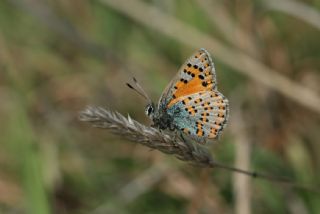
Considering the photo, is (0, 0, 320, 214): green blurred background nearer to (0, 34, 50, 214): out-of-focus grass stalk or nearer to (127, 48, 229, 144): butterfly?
(0, 34, 50, 214): out-of-focus grass stalk

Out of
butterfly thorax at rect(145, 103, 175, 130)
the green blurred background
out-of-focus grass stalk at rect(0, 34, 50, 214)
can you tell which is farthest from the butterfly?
out-of-focus grass stalk at rect(0, 34, 50, 214)

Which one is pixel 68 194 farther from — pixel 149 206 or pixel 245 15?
pixel 245 15

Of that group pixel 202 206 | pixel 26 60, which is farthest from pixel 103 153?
pixel 26 60

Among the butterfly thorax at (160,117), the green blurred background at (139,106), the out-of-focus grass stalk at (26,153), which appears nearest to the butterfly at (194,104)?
the butterfly thorax at (160,117)

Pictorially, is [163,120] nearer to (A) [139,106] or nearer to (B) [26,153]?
(B) [26,153]

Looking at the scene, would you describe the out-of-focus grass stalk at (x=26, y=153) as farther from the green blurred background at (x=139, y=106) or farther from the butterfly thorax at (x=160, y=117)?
the butterfly thorax at (x=160, y=117)

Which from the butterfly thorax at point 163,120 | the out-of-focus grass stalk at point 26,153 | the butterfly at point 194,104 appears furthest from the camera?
the out-of-focus grass stalk at point 26,153

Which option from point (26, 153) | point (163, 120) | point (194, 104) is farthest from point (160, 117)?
point (26, 153)
